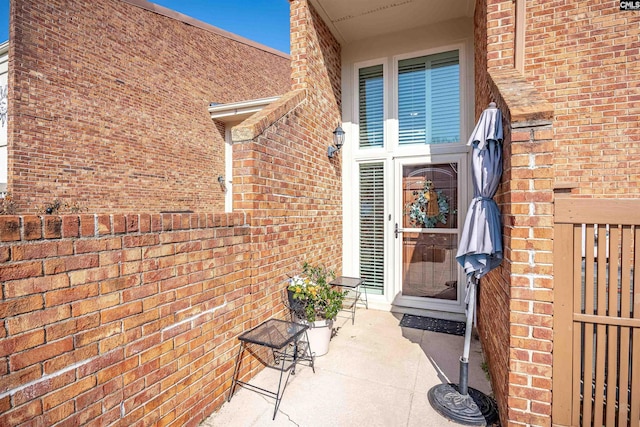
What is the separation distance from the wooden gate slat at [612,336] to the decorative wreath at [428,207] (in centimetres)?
247

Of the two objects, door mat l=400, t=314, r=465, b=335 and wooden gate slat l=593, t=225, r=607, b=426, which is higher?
A: wooden gate slat l=593, t=225, r=607, b=426

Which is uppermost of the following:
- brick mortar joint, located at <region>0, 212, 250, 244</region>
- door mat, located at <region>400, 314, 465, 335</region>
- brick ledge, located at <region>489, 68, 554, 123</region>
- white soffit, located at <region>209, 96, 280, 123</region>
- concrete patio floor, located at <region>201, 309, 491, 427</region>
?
white soffit, located at <region>209, 96, 280, 123</region>

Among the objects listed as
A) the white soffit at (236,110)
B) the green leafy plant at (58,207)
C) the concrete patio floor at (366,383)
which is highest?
the white soffit at (236,110)

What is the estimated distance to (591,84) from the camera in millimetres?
3361

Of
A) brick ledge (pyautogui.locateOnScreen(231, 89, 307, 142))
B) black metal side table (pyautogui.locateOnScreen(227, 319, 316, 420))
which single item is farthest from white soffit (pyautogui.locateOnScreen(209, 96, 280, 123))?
black metal side table (pyautogui.locateOnScreen(227, 319, 316, 420))

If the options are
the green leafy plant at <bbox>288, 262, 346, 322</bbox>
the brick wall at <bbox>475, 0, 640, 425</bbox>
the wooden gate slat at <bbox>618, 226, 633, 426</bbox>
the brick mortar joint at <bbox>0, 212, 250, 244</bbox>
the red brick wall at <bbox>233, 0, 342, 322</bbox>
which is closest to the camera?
the brick mortar joint at <bbox>0, 212, 250, 244</bbox>

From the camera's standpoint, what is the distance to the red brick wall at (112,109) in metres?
5.57

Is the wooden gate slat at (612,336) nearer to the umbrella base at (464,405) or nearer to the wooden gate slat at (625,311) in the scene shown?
the wooden gate slat at (625,311)

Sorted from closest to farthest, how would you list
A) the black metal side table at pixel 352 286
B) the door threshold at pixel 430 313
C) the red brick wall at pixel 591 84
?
the red brick wall at pixel 591 84 < the black metal side table at pixel 352 286 < the door threshold at pixel 430 313

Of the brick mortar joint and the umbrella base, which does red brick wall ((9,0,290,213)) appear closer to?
the brick mortar joint

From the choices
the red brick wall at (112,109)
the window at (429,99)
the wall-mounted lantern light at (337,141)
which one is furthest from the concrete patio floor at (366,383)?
the red brick wall at (112,109)

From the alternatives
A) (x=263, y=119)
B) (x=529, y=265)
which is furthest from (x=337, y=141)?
(x=529, y=265)

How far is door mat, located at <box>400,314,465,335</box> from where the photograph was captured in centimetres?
391

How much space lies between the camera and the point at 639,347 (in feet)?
6.32
